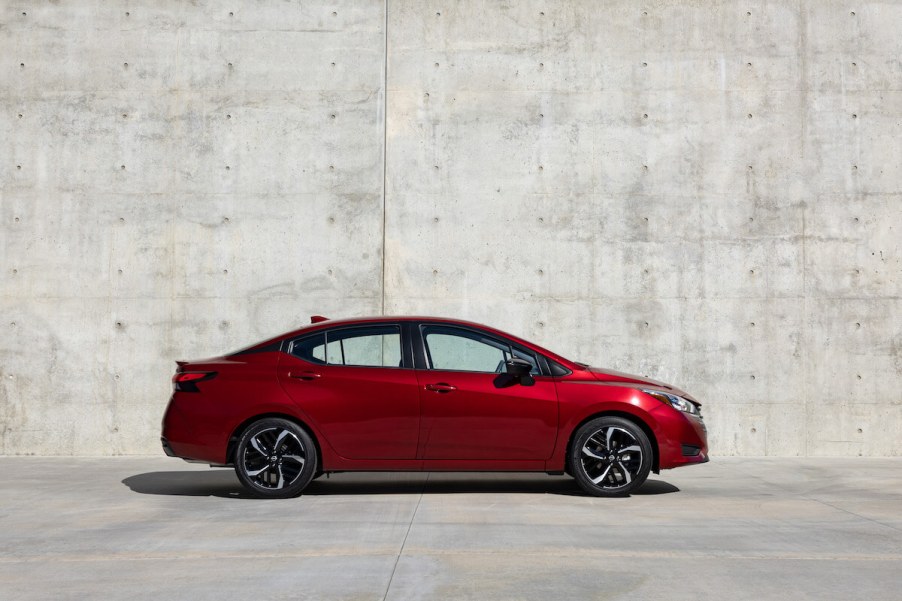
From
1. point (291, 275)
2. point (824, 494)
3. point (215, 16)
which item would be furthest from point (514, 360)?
point (215, 16)

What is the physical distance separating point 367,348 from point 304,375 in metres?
0.55

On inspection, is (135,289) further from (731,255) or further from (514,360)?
(731,255)

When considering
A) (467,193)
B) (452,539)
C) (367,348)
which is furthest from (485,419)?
(467,193)

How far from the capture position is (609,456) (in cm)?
810

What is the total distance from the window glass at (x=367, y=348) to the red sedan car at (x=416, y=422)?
21mm

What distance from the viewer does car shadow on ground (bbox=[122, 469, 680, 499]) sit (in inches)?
337

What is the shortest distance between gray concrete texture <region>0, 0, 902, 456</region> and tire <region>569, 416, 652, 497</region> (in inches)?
138

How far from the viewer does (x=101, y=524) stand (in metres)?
6.86

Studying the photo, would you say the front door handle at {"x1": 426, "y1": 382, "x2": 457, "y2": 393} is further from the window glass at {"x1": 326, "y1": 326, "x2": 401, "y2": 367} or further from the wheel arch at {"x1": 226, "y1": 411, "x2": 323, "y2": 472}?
the wheel arch at {"x1": 226, "y1": 411, "x2": 323, "y2": 472}

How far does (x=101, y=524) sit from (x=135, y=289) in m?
5.28

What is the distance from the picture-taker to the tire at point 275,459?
8.04 metres

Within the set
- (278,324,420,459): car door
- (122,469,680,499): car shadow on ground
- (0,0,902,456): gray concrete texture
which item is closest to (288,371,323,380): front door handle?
(278,324,420,459): car door

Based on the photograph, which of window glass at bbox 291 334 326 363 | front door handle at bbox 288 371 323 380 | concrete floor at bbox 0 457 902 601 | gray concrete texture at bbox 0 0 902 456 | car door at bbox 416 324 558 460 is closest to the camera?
concrete floor at bbox 0 457 902 601

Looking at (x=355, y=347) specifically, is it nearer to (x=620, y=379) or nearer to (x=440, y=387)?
(x=440, y=387)
